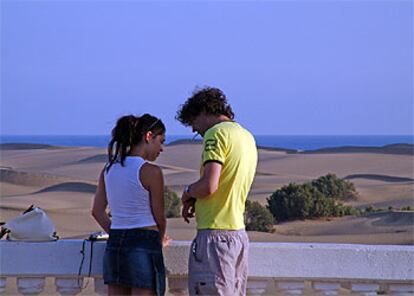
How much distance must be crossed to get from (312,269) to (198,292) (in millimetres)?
955

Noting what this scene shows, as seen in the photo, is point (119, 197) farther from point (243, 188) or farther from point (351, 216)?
point (351, 216)

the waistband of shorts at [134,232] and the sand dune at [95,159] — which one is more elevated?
the waistband of shorts at [134,232]

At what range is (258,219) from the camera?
17.9m

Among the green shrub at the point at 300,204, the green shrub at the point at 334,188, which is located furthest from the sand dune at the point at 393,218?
the green shrub at the point at 334,188

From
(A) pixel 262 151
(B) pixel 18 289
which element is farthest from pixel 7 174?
(B) pixel 18 289

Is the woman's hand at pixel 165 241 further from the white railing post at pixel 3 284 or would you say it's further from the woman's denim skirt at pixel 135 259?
the white railing post at pixel 3 284

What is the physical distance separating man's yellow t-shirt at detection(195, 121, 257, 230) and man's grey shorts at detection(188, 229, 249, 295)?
56 mm

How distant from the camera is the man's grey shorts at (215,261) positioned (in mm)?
4859

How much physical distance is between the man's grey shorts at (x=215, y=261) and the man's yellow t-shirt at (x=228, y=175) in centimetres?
6

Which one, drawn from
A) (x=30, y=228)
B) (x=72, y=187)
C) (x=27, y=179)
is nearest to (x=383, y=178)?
(x=72, y=187)

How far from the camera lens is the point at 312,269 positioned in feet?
18.2

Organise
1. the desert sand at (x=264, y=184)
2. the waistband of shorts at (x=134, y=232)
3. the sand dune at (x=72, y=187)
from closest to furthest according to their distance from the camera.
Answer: the waistband of shorts at (x=134, y=232), the desert sand at (x=264, y=184), the sand dune at (x=72, y=187)

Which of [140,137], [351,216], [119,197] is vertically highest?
[140,137]

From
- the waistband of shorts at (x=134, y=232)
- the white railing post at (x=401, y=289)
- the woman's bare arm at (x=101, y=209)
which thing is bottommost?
the white railing post at (x=401, y=289)
